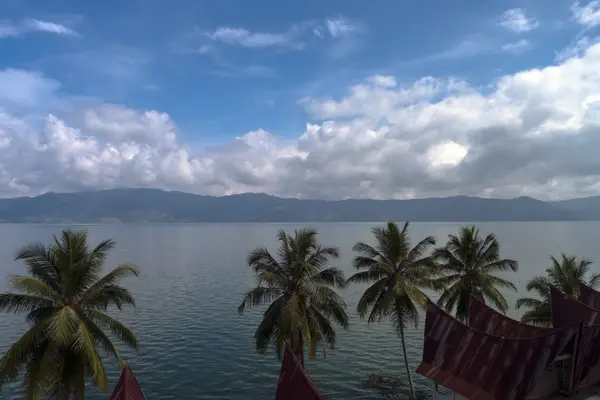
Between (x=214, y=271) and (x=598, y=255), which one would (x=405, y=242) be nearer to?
(x=214, y=271)

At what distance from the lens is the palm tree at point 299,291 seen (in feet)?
91.7

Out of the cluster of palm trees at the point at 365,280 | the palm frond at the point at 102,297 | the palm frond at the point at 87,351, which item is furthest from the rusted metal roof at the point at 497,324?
the palm frond at the point at 87,351

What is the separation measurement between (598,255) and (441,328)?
152 meters

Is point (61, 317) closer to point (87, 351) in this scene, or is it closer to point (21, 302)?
point (87, 351)

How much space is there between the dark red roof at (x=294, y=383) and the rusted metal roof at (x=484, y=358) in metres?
9.85

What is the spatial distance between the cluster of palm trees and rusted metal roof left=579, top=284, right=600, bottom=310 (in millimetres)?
2455

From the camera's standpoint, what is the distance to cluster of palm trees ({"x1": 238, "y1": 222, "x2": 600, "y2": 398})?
2848cm

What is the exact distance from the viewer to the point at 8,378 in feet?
70.4

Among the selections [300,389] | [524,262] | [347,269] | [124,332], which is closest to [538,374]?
[300,389]

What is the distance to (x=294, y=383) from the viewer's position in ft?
54.4

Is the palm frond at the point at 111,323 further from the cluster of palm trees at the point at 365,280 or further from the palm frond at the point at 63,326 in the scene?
the cluster of palm trees at the point at 365,280

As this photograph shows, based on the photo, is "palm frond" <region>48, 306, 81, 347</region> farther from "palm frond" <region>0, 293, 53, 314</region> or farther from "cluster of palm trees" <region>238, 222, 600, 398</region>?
"cluster of palm trees" <region>238, 222, 600, 398</region>

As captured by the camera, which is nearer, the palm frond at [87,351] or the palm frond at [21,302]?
the palm frond at [87,351]

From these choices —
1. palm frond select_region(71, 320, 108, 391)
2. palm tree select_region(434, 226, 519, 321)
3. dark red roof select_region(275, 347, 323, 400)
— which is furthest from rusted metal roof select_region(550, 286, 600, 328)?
palm frond select_region(71, 320, 108, 391)
